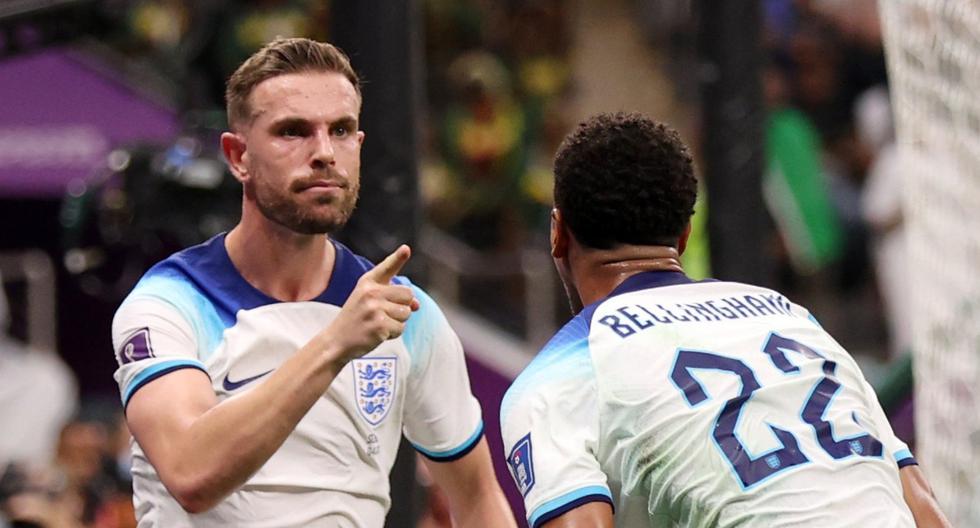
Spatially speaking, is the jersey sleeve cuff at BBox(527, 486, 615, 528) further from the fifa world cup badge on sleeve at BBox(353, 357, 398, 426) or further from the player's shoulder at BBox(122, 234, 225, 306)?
the player's shoulder at BBox(122, 234, 225, 306)

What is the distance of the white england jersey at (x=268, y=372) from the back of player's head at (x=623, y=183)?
789mm

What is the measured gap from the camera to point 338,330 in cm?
347

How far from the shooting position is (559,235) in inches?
141

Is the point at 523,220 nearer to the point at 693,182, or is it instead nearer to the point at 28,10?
the point at 28,10

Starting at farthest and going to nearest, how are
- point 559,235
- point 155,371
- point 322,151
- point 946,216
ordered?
point 946,216, point 322,151, point 155,371, point 559,235

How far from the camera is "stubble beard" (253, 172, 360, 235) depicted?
390 cm

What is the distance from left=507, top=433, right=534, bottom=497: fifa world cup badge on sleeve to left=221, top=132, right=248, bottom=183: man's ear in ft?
3.47

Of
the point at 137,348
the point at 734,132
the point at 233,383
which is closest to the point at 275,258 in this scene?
the point at 233,383

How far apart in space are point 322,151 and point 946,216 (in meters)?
2.23

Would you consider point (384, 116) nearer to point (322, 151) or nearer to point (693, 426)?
point (322, 151)

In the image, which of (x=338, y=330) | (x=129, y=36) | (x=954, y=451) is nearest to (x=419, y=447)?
(x=338, y=330)

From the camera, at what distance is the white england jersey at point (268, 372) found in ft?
12.7

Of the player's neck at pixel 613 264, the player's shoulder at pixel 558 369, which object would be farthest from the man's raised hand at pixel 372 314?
the player's neck at pixel 613 264

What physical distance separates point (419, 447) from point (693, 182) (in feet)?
4.00
